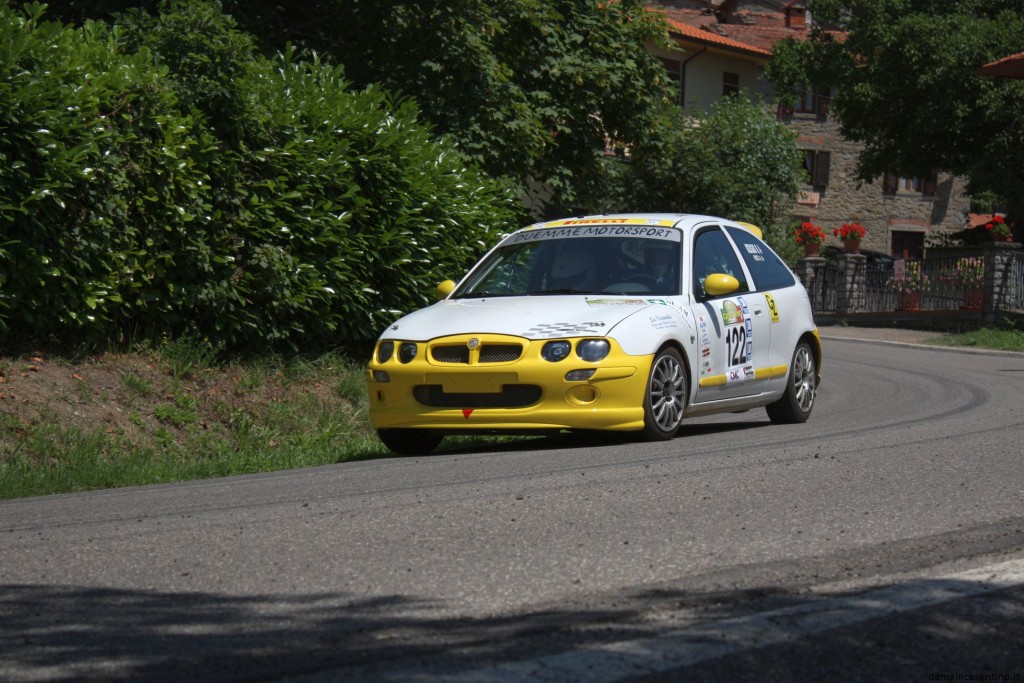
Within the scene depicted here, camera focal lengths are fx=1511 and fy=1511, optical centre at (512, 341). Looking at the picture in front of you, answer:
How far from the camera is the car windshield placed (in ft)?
35.3

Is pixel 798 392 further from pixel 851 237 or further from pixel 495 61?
pixel 851 237

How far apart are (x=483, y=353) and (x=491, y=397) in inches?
11.5

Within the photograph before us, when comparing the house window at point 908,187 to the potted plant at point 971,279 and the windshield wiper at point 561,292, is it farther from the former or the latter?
the windshield wiper at point 561,292

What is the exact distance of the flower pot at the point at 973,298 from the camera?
34.5 metres

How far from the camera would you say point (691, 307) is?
10594mm

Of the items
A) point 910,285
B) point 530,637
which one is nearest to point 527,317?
point 530,637

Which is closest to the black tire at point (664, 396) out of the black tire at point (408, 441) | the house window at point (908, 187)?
the black tire at point (408, 441)

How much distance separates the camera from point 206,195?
13125 mm

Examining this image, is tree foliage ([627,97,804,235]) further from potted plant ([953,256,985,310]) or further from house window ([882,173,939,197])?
house window ([882,173,939,197])

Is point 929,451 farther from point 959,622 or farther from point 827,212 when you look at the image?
point 827,212

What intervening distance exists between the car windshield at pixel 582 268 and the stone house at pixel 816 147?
180 feet

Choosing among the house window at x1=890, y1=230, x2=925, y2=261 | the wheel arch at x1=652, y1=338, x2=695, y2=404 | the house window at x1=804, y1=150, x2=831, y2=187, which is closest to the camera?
the wheel arch at x1=652, y1=338, x2=695, y2=404

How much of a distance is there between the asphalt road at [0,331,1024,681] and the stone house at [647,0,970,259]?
58.7m

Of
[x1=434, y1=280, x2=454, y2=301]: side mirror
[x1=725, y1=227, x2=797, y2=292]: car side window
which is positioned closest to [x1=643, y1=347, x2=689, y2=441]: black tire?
[x1=725, y1=227, x2=797, y2=292]: car side window
